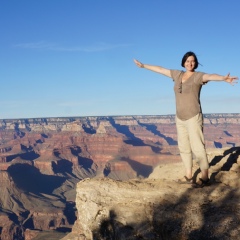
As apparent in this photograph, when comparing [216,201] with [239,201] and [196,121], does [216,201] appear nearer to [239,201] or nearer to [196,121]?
[239,201]

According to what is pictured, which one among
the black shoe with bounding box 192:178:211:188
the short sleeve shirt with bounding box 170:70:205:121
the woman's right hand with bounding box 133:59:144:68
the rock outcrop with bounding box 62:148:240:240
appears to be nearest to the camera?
the rock outcrop with bounding box 62:148:240:240

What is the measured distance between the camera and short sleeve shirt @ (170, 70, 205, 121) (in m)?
5.53

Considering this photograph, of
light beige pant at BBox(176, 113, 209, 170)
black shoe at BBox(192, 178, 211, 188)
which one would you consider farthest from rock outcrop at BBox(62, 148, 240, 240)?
light beige pant at BBox(176, 113, 209, 170)

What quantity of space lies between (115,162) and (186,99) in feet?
441

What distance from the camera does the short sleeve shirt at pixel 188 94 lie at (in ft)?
18.1

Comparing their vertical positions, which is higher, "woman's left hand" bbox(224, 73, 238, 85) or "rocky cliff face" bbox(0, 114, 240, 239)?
"woman's left hand" bbox(224, 73, 238, 85)

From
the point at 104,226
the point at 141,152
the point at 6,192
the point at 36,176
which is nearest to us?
the point at 104,226

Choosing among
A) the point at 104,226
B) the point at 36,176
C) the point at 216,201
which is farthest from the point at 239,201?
the point at 36,176

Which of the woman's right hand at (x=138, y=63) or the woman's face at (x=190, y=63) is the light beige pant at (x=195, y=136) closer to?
the woman's face at (x=190, y=63)

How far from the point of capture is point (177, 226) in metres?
4.61

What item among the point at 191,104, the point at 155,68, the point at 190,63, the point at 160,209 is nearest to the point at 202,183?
the point at 160,209

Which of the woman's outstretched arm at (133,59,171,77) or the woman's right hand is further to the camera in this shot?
the woman's right hand

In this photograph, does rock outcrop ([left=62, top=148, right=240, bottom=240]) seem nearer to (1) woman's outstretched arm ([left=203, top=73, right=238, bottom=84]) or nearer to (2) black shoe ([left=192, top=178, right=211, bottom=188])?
(2) black shoe ([left=192, top=178, right=211, bottom=188])

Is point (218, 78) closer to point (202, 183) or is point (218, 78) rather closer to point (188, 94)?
point (188, 94)
